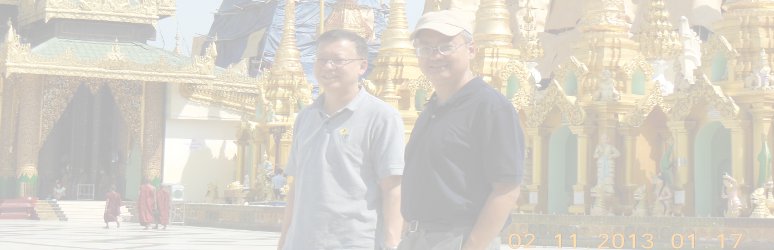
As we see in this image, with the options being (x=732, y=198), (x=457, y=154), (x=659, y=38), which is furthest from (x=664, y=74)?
(x=457, y=154)

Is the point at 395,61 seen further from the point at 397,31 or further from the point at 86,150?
the point at 86,150

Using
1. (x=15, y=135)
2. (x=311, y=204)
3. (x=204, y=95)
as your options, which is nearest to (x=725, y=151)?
(x=311, y=204)

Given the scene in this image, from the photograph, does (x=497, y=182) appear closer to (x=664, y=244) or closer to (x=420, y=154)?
(x=420, y=154)

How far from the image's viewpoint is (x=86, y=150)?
1357 inches

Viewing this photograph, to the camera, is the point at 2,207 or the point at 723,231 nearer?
the point at 723,231

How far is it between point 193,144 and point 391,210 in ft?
91.9

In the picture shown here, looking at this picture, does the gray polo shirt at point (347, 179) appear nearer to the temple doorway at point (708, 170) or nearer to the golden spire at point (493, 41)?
the temple doorway at point (708, 170)

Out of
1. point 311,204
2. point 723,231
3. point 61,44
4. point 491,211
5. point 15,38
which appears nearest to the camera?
point 491,211

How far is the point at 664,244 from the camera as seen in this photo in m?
15.9

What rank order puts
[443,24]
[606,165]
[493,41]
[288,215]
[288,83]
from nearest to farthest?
[443,24] → [288,215] → [606,165] → [493,41] → [288,83]

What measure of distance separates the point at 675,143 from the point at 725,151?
0.71 meters

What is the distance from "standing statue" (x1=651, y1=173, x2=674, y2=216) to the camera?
1718 centimetres

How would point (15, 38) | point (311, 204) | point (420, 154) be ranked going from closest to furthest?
point (420, 154), point (311, 204), point (15, 38)

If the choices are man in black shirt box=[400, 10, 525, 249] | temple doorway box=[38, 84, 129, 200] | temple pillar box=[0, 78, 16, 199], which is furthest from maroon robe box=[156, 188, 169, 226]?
man in black shirt box=[400, 10, 525, 249]
